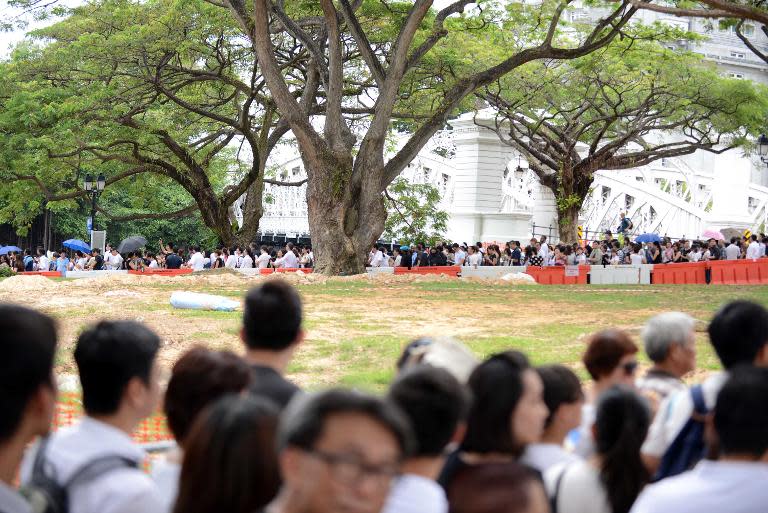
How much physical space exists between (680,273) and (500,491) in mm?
29808

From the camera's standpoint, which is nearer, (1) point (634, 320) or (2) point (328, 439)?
(2) point (328, 439)

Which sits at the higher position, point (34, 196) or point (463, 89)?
point (463, 89)

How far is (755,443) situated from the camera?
12.2 feet

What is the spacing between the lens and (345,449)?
9.00 feet

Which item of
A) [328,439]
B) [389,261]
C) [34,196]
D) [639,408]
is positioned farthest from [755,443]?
[34,196]

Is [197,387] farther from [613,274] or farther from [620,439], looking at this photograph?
[613,274]

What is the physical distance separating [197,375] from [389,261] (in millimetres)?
30143

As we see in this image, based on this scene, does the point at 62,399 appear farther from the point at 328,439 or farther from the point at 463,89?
the point at 463,89

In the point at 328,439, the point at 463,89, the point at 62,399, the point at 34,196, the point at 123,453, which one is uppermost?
the point at 463,89

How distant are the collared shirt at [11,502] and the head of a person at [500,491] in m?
1.34

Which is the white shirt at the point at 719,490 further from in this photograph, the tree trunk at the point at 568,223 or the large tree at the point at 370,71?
the tree trunk at the point at 568,223

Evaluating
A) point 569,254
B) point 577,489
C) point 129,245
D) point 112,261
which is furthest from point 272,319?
point 129,245

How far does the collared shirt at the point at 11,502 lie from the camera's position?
3.28m

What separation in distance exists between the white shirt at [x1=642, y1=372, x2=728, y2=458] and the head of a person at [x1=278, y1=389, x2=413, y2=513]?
2059mm
